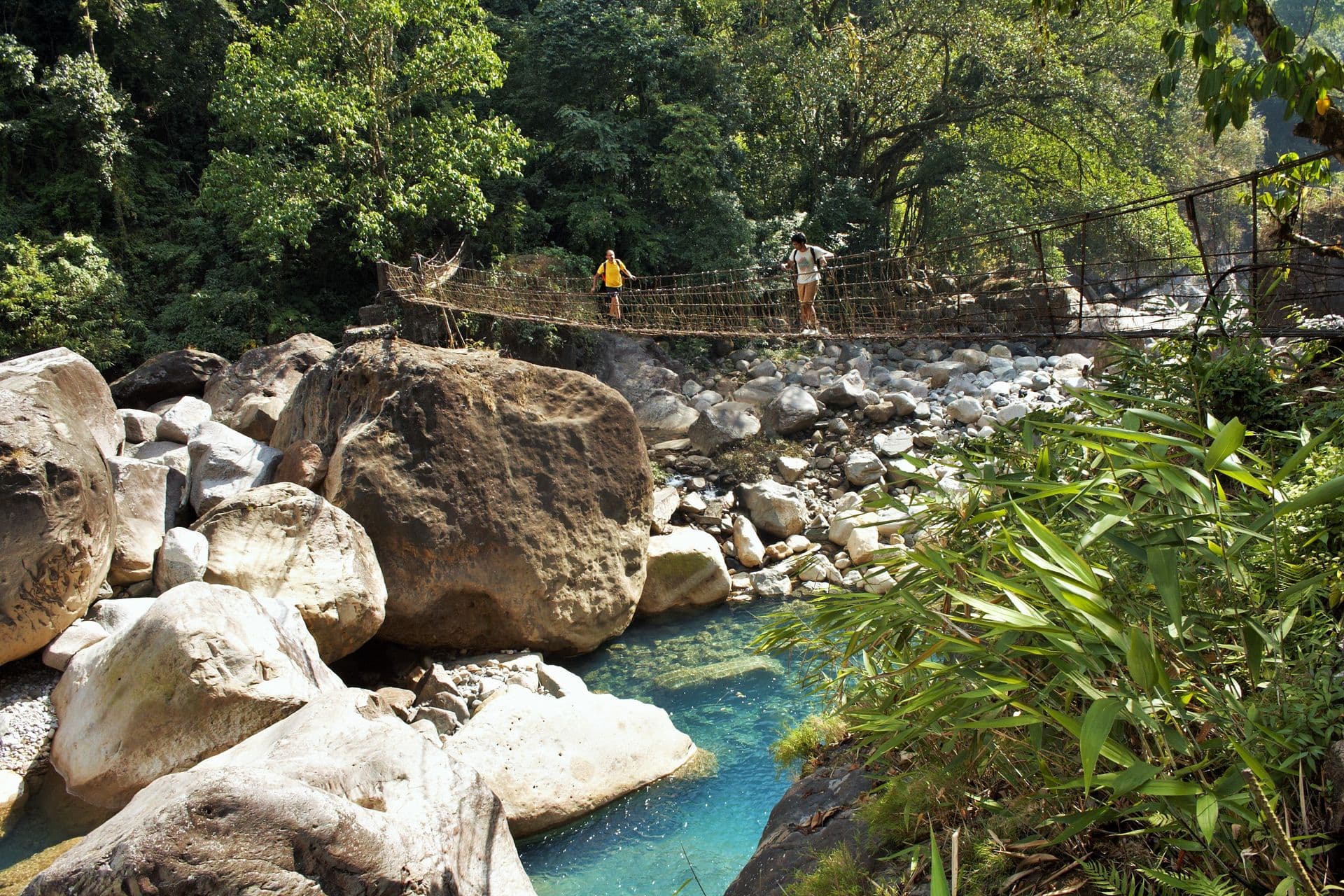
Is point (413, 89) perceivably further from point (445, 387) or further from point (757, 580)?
point (757, 580)

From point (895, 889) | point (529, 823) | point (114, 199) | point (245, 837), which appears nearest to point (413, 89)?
point (114, 199)

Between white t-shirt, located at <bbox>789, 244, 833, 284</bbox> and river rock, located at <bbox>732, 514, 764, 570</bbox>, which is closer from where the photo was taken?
white t-shirt, located at <bbox>789, 244, 833, 284</bbox>

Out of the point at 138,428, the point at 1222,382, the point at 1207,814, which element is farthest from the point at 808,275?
the point at 1207,814

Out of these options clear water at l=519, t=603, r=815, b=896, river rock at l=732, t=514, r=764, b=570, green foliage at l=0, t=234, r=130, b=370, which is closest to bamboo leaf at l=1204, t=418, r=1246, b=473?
clear water at l=519, t=603, r=815, b=896

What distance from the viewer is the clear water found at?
379 centimetres

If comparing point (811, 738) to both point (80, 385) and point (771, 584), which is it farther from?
point (80, 385)

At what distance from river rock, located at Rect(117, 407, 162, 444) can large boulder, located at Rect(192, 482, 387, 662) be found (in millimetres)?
2437

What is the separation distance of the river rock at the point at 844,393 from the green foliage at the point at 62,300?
7649 millimetres

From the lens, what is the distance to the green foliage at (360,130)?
9656 mm

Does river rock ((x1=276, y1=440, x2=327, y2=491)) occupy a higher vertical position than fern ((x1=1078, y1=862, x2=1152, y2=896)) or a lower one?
lower

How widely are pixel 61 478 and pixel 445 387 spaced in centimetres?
208

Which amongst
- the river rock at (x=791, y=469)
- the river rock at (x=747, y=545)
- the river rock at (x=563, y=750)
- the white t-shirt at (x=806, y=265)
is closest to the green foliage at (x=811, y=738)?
the river rock at (x=563, y=750)

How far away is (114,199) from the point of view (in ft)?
38.7

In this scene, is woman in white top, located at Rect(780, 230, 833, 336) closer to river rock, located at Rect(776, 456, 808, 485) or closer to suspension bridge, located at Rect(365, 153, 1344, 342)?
suspension bridge, located at Rect(365, 153, 1344, 342)
